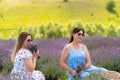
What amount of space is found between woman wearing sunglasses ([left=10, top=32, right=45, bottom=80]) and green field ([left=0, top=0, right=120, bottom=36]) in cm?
7223

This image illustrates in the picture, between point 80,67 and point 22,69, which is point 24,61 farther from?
point 80,67

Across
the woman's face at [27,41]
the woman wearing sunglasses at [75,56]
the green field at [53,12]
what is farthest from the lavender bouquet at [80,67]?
the green field at [53,12]

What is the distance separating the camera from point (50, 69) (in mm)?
9438

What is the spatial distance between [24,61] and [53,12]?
82.5 meters

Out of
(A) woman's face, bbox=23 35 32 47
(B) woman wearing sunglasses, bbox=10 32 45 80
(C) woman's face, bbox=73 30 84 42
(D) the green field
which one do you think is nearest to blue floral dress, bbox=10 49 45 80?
(B) woman wearing sunglasses, bbox=10 32 45 80

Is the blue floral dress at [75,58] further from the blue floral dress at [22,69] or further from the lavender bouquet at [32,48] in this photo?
the lavender bouquet at [32,48]

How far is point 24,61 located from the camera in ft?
22.7

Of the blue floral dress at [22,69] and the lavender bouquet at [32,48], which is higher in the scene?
the lavender bouquet at [32,48]

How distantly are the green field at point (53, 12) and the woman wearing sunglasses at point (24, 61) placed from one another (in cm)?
7223

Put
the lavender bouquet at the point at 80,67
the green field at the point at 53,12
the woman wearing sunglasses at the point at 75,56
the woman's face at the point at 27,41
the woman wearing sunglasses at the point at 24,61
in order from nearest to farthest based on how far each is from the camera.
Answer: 1. the woman wearing sunglasses at the point at 24,61
2. the lavender bouquet at the point at 80,67
3. the woman's face at the point at 27,41
4. the woman wearing sunglasses at the point at 75,56
5. the green field at the point at 53,12

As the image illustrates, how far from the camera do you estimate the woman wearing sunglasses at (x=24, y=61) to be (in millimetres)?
6832

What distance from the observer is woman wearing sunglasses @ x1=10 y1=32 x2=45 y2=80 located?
22.4ft

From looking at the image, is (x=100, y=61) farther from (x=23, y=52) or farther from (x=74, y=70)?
(x=23, y=52)

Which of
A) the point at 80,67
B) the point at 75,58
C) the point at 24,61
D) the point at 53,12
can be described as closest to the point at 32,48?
the point at 24,61
